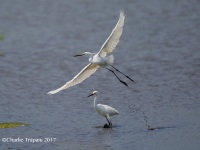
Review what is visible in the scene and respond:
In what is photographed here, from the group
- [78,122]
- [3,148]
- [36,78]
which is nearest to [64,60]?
[36,78]

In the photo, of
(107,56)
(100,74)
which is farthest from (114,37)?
(100,74)

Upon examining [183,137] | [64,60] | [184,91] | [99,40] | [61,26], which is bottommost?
[183,137]

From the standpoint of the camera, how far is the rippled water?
46.5ft

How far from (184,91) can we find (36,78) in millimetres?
4922

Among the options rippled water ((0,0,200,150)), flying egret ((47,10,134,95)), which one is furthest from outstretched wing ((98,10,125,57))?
rippled water ((0,0,200,150))

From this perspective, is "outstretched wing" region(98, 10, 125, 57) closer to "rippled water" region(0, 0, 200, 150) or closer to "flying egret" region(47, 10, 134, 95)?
"flying egret" region(47, 10, 134, 95)

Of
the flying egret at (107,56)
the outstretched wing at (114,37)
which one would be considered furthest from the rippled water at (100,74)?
the outstretched wing at (114,37)

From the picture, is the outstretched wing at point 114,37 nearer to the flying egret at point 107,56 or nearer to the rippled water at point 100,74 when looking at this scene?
the flying egret at point 107,56

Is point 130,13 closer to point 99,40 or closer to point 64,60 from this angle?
point 99,40

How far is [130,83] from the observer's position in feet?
62.8

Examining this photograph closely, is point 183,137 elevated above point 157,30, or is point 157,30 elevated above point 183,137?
point 157,30

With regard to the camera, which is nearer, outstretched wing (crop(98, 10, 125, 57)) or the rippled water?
the rippled water

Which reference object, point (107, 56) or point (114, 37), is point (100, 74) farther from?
point (114, 37)

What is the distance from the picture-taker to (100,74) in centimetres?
2066
